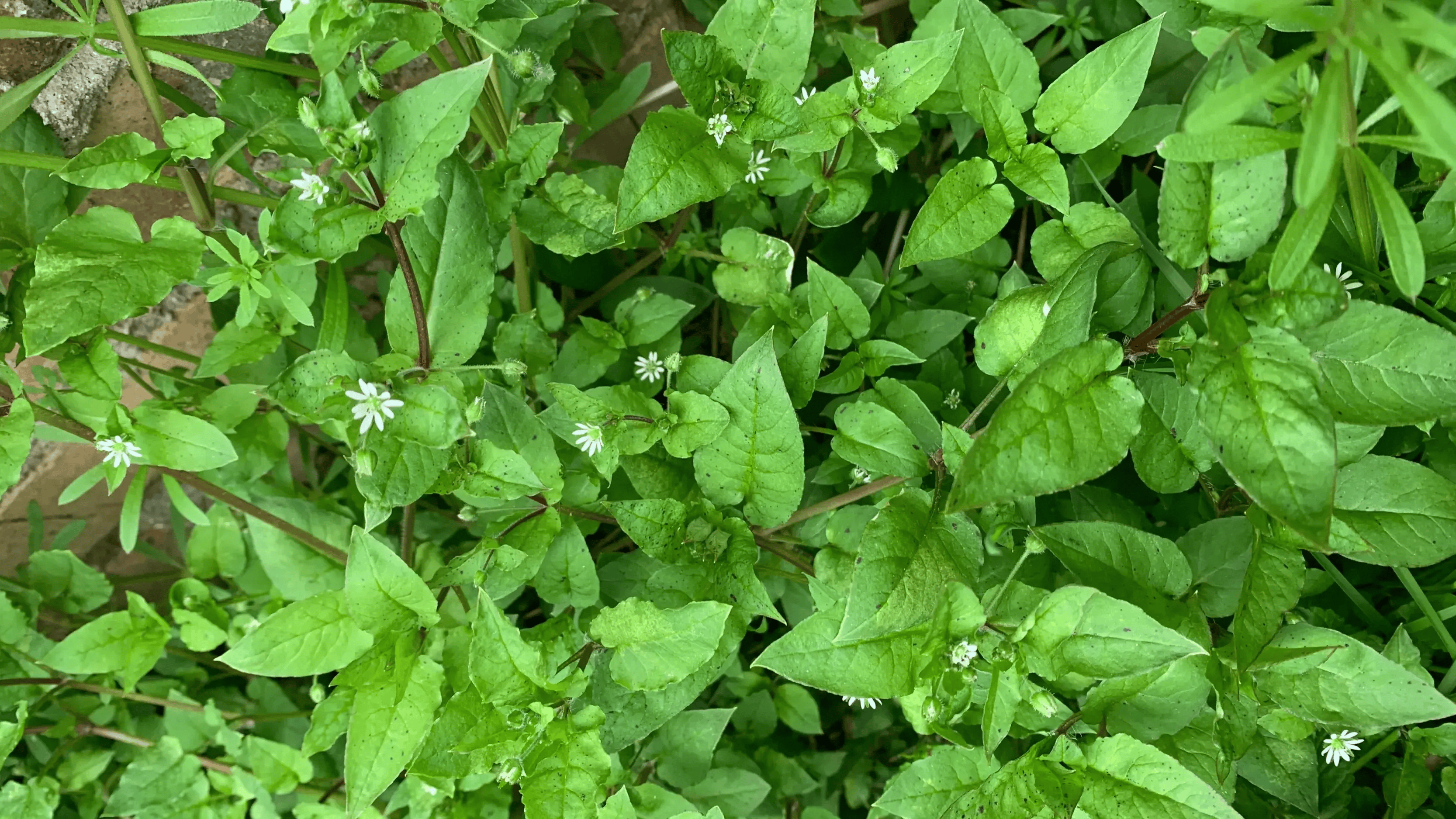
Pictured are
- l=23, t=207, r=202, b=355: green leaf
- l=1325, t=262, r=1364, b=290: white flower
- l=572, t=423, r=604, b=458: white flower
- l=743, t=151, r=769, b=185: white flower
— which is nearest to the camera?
l=23, t=207, r=202, b=355: green leaf

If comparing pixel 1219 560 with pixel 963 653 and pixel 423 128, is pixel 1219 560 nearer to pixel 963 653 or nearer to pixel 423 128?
pixel 963 653

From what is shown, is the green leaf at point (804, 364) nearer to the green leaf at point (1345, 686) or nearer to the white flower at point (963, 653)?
the white flower at point (963, 653)

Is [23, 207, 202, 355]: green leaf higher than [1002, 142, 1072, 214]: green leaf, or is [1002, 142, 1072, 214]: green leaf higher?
[23, 207, 202, 355]: green leaf

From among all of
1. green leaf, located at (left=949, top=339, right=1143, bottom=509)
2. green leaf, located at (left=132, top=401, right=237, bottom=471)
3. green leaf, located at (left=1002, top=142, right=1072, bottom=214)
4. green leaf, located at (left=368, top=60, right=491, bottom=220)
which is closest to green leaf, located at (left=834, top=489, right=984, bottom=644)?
green leaf, located at (left=949, top=339, right=1143, bottom=509)

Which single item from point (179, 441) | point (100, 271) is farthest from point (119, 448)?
point (100, 271)

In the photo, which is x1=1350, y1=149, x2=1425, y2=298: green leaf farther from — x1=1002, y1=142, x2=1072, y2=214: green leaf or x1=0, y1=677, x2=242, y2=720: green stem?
x1=0, y1=677, x2=242, y2=720: green stem

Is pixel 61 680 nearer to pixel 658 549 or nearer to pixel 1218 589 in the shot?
pixel 658 549
